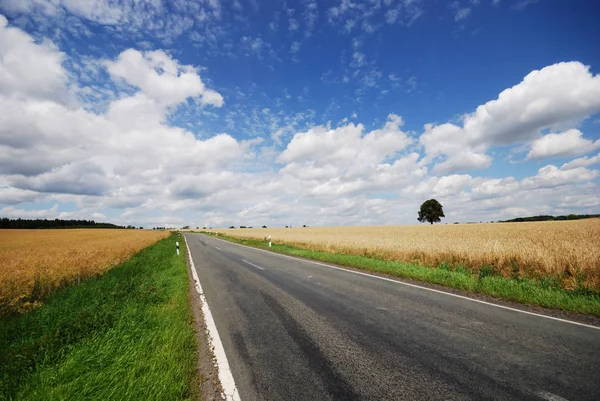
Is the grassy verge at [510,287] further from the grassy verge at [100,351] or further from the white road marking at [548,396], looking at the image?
the grassy verge at [100,351]

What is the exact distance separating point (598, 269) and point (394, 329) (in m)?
7.66

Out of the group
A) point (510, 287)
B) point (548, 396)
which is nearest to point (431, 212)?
point (510, 287)

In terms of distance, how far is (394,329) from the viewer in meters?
5.00

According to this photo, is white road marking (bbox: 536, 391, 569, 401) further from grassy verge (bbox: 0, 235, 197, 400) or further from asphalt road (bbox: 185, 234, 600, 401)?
grassy verge (bbox: 0, 235, 197, 400)

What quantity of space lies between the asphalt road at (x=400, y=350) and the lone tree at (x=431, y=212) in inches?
3114

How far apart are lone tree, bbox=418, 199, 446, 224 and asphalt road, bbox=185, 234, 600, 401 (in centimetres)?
7910

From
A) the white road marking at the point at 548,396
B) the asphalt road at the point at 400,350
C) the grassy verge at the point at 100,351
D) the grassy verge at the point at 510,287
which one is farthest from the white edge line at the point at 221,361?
the grassy verge at the point at 510,287

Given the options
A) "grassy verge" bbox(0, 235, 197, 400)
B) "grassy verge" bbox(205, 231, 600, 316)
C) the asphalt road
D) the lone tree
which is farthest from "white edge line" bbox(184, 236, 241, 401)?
the lone tree

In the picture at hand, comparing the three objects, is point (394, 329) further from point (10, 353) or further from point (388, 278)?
point (10, 353)

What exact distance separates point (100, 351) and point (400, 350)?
4825mm

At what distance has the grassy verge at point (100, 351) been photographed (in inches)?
130

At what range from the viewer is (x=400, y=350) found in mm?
4164

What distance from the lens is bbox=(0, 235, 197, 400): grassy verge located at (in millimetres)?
3307

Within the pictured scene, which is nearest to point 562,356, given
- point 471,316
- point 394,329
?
point 471,316
